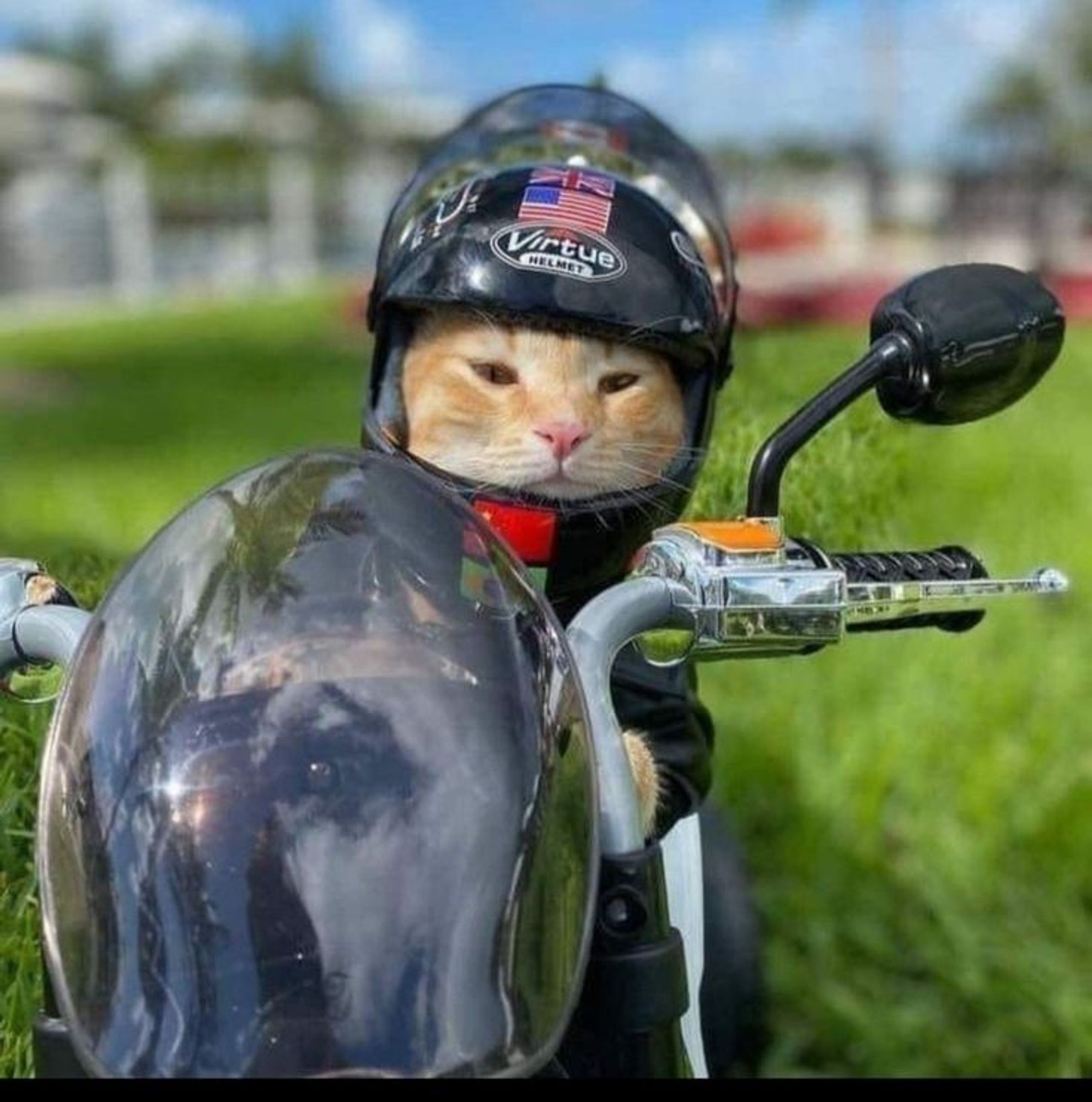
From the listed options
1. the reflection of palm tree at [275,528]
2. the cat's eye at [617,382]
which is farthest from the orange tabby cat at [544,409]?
the reflection of palm tree at [275,528]

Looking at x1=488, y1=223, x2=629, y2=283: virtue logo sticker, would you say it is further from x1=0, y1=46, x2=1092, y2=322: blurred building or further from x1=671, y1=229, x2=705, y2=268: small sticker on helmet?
x1=0, y1=46, x2=1092, y2=322: blurred building

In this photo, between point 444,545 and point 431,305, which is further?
point 431,305

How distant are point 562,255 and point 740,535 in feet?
1.04

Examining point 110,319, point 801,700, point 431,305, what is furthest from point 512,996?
point 110,319

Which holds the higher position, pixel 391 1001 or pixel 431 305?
pixel 431 305

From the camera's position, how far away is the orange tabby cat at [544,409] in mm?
1177

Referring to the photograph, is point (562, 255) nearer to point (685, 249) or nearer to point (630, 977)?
point (685, 249)

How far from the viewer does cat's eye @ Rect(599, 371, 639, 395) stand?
122cm

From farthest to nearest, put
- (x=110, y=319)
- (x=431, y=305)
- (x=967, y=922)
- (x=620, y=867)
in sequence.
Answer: (x=110, y=319) < (x=967, y=922) < (x=431, y=305) < (x=620, y=867)

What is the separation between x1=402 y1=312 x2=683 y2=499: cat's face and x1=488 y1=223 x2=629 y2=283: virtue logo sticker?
0.25 ft

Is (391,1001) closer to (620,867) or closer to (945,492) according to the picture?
(620,867)

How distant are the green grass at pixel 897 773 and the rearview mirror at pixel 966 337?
19cm

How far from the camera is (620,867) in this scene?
79 cm
